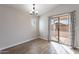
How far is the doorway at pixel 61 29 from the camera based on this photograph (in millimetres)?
1680

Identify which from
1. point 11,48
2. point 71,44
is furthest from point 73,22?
point 11,48

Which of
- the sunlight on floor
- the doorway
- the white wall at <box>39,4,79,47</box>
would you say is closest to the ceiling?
the white wall at <box>39,4,79,47</box>

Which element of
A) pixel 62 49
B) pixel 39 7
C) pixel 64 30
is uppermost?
pixel 39 7

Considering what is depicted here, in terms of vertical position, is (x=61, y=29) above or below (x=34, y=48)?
above

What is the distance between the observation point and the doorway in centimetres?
168

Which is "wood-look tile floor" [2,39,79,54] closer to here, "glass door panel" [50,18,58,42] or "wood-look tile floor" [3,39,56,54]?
"wood-look tile floor" [3,39,56,54]

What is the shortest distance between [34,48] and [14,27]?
23.6 inches

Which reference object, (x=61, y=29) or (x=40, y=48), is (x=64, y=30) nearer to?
(x=61, y=29)

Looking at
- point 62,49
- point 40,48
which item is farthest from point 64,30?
point 40,48

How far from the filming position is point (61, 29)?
68.7 inches

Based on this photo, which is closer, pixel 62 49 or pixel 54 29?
pixel 62 49

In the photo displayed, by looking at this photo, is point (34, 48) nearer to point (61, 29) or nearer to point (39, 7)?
point (61, 29)

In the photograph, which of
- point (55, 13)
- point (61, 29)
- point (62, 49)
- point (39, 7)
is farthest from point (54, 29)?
point (39, 7)
